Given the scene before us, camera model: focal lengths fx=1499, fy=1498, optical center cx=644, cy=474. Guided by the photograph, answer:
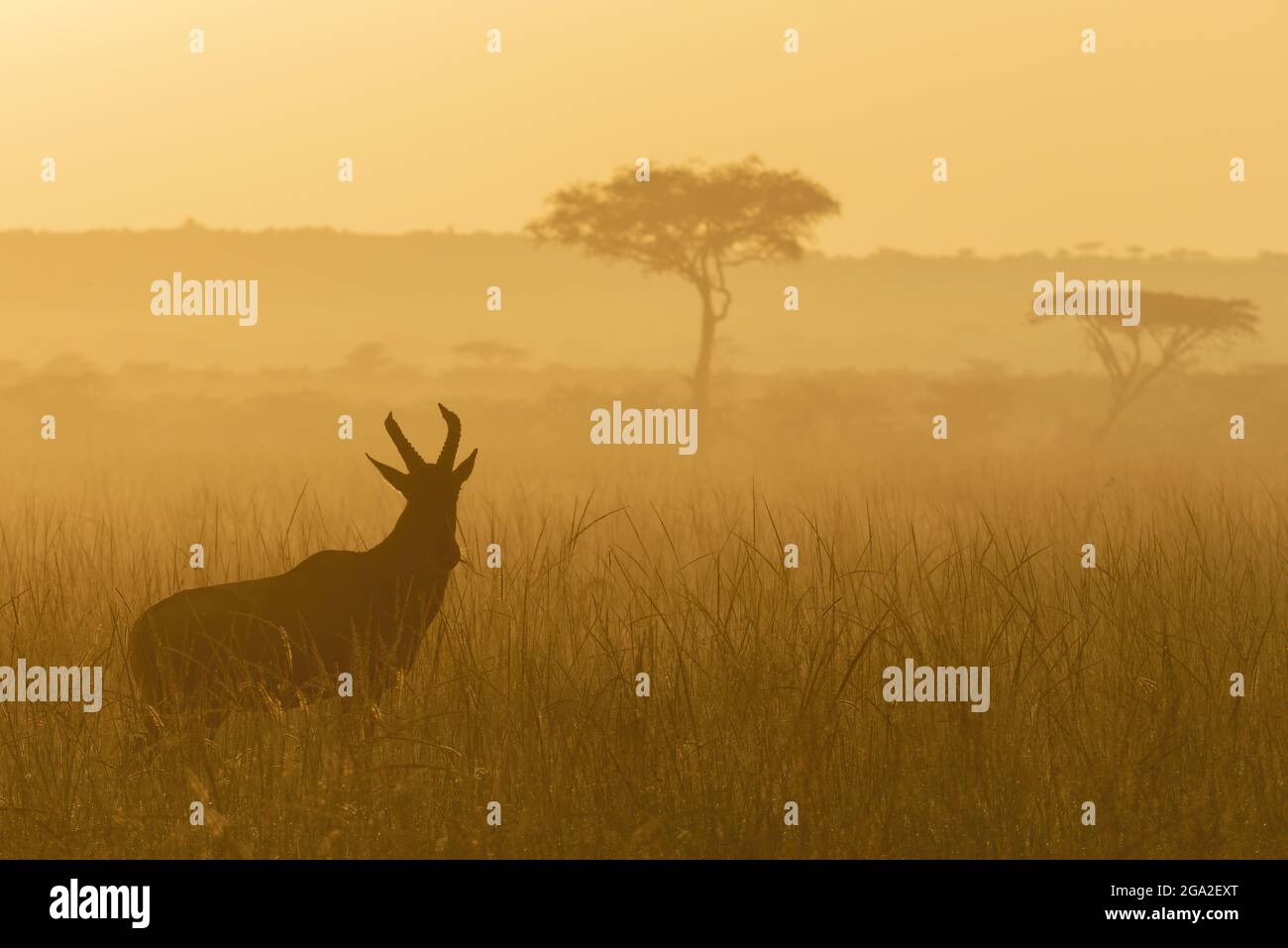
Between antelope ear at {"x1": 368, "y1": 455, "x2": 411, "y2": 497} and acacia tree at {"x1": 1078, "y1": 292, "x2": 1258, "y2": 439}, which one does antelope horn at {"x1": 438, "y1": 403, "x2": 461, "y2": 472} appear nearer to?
antelope ear at {"x1": 368, "y1": 455, "x2": 411, "y2": 497}

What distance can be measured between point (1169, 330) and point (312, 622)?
37921 millimetres

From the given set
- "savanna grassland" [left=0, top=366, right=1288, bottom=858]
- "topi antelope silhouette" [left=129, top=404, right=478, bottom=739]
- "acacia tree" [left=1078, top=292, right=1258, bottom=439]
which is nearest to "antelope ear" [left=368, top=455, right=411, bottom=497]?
"topi antelope silhouette" [left=129, top=404, right=478, bottom=739]

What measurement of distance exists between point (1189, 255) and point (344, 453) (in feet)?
213

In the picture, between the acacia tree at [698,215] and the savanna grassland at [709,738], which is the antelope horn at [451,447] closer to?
the savanna grassland at [709,738]

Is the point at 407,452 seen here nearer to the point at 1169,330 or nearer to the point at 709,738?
the point at 709,738

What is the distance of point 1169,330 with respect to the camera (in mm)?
40406

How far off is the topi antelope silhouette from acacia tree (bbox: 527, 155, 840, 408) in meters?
30.5

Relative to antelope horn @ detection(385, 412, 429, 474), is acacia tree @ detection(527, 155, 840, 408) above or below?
above

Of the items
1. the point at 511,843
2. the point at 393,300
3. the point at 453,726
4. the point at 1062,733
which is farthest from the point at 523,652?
the point at 393,300

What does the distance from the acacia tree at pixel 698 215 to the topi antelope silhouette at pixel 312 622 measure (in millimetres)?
30464

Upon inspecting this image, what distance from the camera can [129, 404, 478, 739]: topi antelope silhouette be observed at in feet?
19.5

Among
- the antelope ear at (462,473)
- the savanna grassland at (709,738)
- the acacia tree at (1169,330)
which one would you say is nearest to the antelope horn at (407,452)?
the antelope ear at (462,473)

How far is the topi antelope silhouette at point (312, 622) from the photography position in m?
5.94

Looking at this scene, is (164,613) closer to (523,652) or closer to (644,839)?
(523,652)
